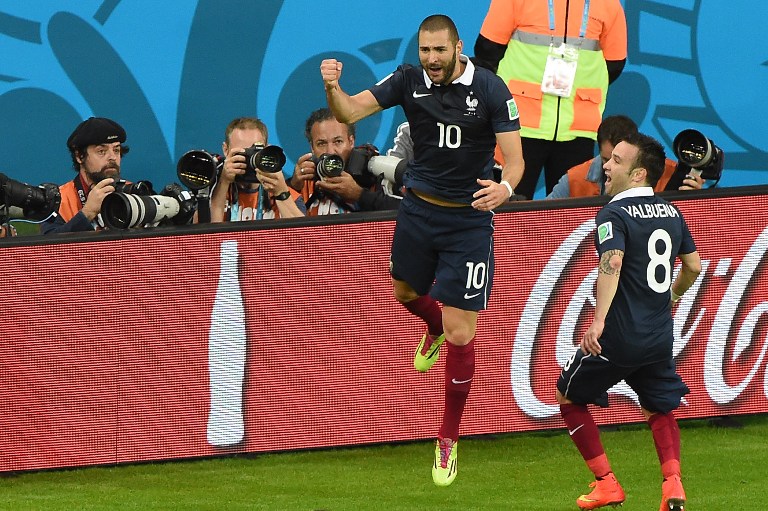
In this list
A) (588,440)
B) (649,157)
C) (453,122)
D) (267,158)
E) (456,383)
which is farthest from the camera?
(267,158)

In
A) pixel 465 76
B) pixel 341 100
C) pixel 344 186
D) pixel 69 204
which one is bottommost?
pixel 69 204

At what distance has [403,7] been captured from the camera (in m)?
10.1

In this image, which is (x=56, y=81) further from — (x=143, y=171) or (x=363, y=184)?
(x=363, y=184)

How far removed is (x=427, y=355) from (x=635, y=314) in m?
1.43

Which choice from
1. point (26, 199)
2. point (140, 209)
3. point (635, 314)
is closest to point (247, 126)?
point (140, 209)

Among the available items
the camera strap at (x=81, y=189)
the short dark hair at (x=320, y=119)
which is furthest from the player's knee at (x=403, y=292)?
the camera strap at (x=81, y=189)

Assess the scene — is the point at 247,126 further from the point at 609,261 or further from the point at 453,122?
the point at 609,261

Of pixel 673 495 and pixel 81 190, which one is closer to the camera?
pixel 673 495

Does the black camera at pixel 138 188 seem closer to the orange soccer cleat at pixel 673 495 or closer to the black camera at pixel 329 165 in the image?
the black camera at pixel 329 165

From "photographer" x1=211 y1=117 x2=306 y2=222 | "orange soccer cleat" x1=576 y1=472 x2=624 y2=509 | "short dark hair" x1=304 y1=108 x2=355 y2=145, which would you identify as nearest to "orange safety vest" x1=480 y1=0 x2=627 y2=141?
"short dark hair" x1=304 y1=108 x2=355 y2=145

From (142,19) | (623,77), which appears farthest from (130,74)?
(623,77)

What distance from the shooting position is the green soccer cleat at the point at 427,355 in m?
7.93

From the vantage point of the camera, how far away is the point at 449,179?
741 centimetres

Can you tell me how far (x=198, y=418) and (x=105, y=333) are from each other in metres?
0.67
